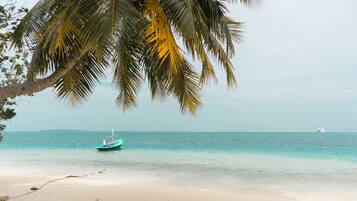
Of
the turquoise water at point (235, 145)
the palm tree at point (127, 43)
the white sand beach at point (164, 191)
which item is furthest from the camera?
the turquoise water at point (235, 145)

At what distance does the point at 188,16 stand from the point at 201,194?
811 centimetres

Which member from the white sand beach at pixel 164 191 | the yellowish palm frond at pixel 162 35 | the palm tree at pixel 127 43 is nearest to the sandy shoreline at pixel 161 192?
the white sand beach at pixel 164 191

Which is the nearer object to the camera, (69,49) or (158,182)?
(69,49)

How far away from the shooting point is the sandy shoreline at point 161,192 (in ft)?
36.5

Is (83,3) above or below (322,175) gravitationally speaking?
above

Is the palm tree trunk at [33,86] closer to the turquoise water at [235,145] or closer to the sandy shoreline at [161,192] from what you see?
the sandy shoreline at [161,192]

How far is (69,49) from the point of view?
6.38m

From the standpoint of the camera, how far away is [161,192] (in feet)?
40.6

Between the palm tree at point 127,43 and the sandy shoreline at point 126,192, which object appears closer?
the palm tree at point 127,43

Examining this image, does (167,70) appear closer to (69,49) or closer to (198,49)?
(198,49)

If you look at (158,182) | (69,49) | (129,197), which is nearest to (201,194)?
(129,197)

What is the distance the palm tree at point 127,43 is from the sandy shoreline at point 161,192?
469 centimetres

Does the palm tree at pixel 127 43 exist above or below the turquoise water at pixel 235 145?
above

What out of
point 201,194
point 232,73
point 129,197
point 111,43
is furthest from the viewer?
point 201,194
